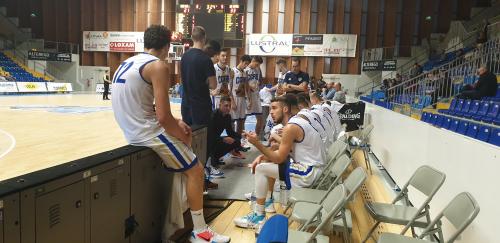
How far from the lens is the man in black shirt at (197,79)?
4148 millimetres

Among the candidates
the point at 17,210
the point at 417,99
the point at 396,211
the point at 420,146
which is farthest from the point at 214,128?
the point at 417,99

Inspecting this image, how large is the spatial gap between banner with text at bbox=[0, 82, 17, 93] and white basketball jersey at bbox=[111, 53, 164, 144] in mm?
20034

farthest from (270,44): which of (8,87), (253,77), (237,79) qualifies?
(237,79)

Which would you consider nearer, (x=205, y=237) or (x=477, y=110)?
(x=205, y=237)

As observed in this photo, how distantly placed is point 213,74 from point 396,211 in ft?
7.26

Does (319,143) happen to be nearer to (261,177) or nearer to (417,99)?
Answer: (261,177)

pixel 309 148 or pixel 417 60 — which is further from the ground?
pixel 417 60

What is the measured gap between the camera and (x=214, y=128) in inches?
226

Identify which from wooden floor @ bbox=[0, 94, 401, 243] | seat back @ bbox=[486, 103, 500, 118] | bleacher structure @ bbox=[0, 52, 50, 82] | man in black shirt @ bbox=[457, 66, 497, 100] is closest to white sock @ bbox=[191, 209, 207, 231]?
wooden floor @ bbox=[0, 94, 401, 243]

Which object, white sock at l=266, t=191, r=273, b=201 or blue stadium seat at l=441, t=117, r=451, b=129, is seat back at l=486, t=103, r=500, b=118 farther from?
white sock at l=266, t=191, r=273, b=201

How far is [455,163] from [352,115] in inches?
215

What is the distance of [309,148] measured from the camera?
371cm

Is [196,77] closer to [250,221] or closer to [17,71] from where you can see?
[250,221]

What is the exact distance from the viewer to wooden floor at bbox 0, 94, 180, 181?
18.1 ft
